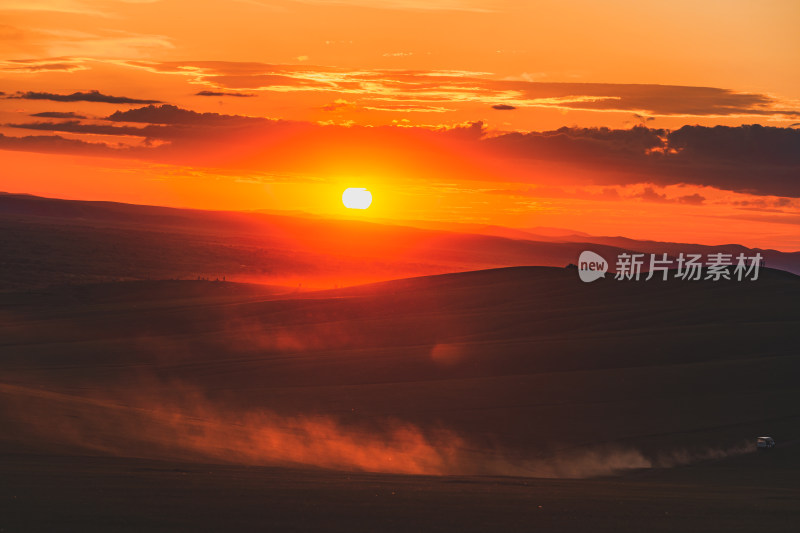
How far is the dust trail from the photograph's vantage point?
23594mm

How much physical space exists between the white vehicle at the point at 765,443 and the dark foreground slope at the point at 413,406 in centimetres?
49

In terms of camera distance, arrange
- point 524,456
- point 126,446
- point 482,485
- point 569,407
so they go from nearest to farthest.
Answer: point 482,485
point 126,446
point 524,456
point 569,407

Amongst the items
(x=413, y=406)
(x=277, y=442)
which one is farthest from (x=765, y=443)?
(x=277, y=442)

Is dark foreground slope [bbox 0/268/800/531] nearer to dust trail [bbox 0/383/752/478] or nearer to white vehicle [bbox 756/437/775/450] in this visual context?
dust trail [bbox 0/383/752/478]

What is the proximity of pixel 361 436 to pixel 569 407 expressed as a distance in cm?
871

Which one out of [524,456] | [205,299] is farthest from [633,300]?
[205,299]

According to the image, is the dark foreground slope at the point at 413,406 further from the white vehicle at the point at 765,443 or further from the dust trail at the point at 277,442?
the white vehicle at the point at 765,443

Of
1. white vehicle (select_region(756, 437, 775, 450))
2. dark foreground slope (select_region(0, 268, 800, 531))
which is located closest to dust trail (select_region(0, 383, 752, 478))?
dark foreground slope (select_region(0, 268, 800, 531))

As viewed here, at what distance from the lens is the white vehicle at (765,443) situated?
28.4 m

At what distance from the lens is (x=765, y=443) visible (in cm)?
2844

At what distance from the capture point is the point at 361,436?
30.4m

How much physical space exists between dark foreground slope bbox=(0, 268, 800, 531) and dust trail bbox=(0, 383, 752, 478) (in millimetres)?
131

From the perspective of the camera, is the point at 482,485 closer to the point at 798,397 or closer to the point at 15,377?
the point at 798,397

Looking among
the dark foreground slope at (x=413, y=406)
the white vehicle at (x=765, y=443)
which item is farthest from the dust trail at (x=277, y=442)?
the white vehicle at (x=765, y=443)
